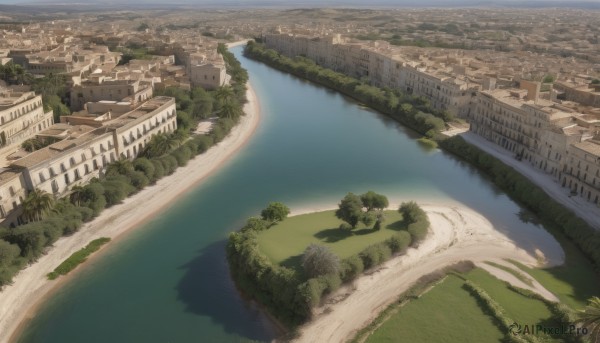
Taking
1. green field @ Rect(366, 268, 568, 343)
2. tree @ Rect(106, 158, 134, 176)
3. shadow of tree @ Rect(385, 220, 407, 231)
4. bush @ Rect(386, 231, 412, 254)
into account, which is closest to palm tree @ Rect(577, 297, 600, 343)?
green field @ Rect(366, 268, 568, 343)

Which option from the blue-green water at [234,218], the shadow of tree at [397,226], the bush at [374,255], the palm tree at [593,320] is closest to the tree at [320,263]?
the bush at [374,255]

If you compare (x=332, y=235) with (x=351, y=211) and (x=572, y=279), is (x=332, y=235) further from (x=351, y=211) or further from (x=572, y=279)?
(x=572, y=279)

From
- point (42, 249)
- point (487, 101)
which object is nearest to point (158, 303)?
point (42, 249)

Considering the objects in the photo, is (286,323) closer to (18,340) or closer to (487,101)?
(18,340)

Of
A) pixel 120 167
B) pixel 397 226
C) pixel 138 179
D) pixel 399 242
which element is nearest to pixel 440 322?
pixel 399 242

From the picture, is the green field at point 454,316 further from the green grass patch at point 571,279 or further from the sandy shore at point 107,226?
the sandy shore at point 107,226

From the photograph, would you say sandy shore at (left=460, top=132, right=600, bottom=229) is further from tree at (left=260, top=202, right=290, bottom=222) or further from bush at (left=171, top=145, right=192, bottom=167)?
bush at (left=171, top=145, right=192, bottom=167)
